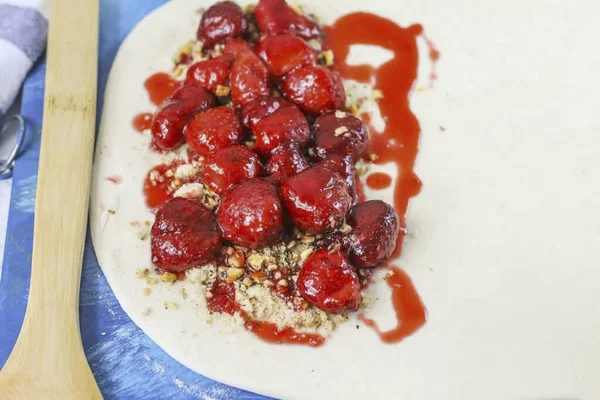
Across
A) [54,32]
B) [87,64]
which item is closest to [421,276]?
[87,64]

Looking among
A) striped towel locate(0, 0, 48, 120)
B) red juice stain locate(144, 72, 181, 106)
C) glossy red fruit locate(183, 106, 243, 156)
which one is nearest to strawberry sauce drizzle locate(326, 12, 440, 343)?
glossy red fruit locate(183, 106, 243, 156)

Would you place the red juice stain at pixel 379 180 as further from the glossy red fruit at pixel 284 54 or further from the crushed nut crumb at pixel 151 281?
the crushed nut crumb at pixel 151 281

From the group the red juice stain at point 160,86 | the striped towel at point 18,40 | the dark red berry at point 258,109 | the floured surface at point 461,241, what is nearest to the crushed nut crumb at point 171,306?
the floured surface at point 461,241

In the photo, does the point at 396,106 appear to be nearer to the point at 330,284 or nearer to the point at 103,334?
the point at 330,284

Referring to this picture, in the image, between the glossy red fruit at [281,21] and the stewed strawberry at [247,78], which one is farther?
the glossy red fruit at [281,21]

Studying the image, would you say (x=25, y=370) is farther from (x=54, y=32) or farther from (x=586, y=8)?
(x=586, y=8)

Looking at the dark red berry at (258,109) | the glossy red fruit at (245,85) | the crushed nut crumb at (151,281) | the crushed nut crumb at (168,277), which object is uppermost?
the glossy red fruit at (245,85)

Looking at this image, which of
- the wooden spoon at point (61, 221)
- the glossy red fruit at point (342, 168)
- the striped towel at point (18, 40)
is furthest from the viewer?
the striped towel at point (18, 40)
